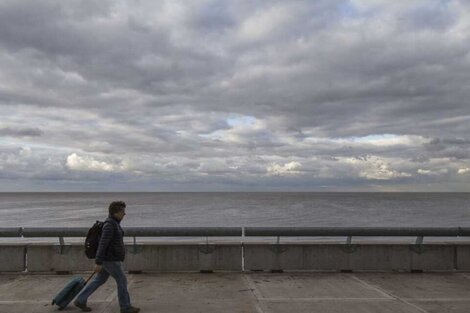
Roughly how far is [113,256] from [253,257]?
374 cm

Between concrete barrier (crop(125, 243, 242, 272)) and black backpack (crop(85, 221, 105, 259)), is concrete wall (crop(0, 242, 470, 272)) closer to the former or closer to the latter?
concrete barrier (crop(125, 243, 242, 272))

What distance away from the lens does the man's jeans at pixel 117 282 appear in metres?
6.72

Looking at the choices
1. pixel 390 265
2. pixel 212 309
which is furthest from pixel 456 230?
pixel 212 309

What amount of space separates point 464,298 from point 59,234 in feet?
23.6

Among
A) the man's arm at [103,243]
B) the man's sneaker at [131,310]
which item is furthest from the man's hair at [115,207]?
the man's sneaker at [131,310]

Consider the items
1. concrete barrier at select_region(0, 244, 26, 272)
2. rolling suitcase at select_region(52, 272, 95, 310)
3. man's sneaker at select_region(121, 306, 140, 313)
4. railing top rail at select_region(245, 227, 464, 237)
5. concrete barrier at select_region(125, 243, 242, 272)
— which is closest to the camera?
man's sneaker at select_region(121, 306, 140, 313)

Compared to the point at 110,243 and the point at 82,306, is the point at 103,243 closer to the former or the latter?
the point at 110,243

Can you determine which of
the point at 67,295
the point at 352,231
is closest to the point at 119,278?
the point at 67,295

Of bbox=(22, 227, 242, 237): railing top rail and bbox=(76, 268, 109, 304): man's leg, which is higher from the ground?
bbox=(22, 227, 242, 237): railing top rail

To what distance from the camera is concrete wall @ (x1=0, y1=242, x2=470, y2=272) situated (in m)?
9.61

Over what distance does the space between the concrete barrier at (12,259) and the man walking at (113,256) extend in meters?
3.24

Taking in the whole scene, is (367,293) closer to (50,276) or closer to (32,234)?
(50,276)

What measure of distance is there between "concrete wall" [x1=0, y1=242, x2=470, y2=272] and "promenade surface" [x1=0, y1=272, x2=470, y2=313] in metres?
0.22

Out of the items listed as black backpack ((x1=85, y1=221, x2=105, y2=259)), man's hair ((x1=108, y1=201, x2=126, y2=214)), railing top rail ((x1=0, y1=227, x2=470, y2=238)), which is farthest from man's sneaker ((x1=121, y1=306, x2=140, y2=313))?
railing top rail ((x1=0, y1=227, x2=470, y2=238))
